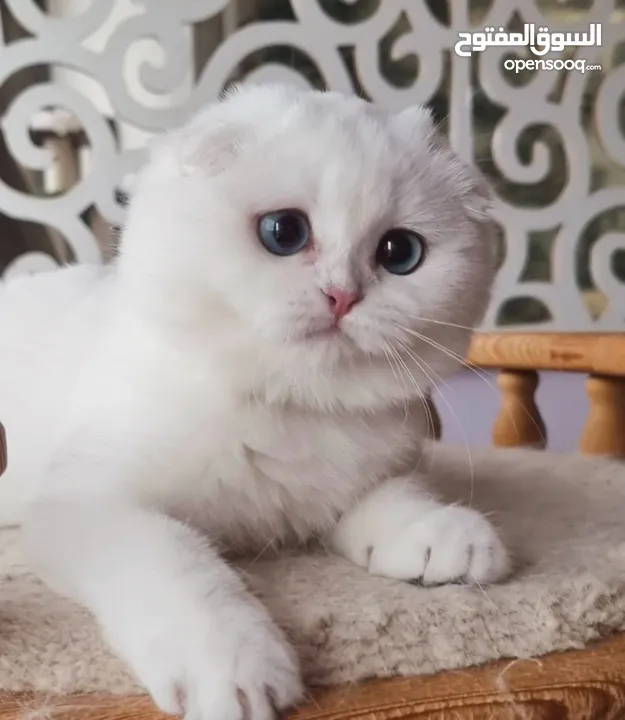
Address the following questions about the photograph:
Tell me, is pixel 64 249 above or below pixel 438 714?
above

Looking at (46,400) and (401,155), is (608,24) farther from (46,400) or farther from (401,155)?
(46,400)

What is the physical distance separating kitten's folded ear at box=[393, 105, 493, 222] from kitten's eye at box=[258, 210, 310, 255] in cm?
14

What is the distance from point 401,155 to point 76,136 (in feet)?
3.80

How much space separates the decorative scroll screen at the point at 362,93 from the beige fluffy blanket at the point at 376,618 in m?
1.05

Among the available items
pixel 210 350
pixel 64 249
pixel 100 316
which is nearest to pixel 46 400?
pixel 100 316

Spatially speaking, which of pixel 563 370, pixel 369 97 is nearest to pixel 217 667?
pixel 563 370

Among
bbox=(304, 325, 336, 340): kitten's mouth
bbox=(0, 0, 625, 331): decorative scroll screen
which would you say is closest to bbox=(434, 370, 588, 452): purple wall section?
bbox=(0, 0, 625, 331): decorative scroll screen

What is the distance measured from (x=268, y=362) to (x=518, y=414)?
34.6 inches

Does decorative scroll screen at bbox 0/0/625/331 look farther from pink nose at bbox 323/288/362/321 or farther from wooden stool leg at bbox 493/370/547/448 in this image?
pink nose at bbox 323/288/362/321

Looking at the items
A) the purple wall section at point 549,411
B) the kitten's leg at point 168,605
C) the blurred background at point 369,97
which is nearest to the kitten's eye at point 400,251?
the kitten's leg at point 168,605

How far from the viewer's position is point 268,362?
55 centimetres

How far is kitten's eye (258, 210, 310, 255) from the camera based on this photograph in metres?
0.54

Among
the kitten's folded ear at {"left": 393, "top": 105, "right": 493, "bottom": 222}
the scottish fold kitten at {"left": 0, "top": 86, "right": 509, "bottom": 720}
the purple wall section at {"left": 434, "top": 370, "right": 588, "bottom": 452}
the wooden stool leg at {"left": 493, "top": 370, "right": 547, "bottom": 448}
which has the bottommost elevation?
the purple wall section at {"left": 434, "top": 370, "right": 588, "bottom": 452}

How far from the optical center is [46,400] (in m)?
0.72
